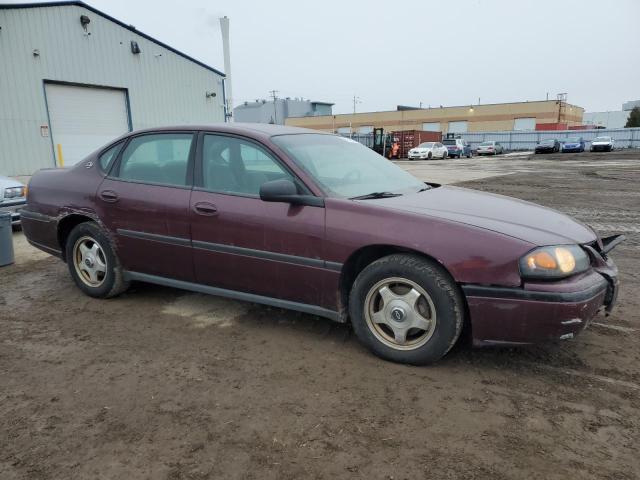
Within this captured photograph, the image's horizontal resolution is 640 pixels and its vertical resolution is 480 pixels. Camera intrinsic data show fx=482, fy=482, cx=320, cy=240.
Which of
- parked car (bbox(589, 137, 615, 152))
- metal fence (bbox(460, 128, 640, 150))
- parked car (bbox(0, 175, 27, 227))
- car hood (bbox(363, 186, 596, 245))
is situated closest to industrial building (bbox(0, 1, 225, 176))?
parked car (bbox(0, 175, 27, 227))

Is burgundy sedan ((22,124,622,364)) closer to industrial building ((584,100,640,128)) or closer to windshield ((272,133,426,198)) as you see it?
windshield ((272,133,426,198))

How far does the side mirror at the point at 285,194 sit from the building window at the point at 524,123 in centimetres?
7006

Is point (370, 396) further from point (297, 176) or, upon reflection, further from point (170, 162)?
point (170, 162)

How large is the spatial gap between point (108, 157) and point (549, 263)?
146 inches

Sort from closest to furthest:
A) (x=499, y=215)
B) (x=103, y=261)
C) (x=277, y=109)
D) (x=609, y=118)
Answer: (x=499, y=215) → (x=103, y=261) → (x=277, y=109) → (x=609, y=118)

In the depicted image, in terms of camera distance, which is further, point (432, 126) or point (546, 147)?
point (432, 126)

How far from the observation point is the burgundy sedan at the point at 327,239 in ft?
9.18

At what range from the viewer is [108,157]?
4359 mm

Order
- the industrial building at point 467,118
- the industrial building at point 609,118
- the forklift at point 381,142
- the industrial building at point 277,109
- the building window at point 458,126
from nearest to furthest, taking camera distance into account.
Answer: the forklift at point 381,142
the industrial building at point 467,118
the building window at point 458,126
the industrial building at point 277,109
the industrial building at point 609,118

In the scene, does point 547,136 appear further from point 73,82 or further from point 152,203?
point 152,203

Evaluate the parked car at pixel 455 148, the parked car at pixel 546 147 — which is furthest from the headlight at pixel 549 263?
the parked car at pixel 546 147

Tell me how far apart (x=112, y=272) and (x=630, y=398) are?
3.95 m

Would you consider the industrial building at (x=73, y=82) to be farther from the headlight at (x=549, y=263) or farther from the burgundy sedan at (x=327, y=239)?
the headlight at (x=549, y=263)

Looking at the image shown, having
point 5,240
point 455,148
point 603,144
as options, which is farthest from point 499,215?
point 603,144
